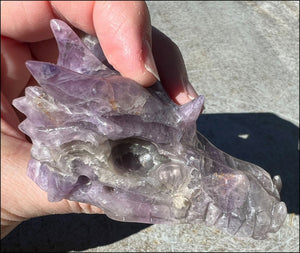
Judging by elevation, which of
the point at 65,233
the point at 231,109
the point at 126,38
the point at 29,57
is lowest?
the point at 65,233

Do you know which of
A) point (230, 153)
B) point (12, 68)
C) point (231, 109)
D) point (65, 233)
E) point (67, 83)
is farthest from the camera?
point (231, 109)

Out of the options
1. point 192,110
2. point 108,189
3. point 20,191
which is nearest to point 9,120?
point 20,191

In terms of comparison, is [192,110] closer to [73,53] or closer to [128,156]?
[128,156]

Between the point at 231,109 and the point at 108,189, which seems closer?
the point at 108,189

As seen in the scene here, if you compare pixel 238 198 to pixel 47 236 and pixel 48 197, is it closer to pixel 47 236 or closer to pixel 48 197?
pixel 48 197

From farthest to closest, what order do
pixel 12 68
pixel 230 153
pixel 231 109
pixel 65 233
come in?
pixel 231 109
pixel 230 153
pixel 65 233
pixel 12 68

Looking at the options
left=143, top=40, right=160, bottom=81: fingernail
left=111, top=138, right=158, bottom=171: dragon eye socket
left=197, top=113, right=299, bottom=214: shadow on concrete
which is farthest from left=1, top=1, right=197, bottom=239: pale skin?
left=197, top=113, right=299, bottom=214: shadow on concrete
